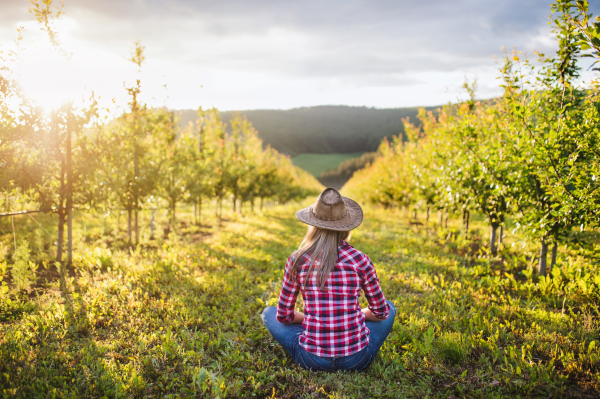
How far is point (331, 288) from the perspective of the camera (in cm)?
294

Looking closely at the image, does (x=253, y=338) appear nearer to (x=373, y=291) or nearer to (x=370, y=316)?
(x=370, y=316)

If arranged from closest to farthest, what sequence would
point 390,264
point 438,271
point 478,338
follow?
point 478,338
point 438,271
point 390,264

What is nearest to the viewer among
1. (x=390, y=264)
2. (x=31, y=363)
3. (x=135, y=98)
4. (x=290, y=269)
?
(x=290, y=269)

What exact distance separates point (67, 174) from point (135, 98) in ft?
10.2

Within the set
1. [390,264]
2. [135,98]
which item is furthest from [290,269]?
[135,98]

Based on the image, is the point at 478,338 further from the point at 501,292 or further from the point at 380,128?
the point at 380,128

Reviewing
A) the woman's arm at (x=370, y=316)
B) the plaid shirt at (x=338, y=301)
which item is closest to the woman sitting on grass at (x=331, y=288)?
the plaid shirt at (x=338, y=301)

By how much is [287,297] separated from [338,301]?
542 mm

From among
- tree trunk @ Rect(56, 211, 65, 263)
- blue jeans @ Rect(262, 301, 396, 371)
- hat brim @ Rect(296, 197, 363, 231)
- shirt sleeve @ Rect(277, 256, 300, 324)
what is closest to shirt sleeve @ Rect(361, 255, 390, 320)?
blue jeans @ Rect(262, 301, 396, 371)

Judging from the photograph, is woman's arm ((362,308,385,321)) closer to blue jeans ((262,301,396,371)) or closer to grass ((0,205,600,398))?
blue jeans ((262,301,396,371))

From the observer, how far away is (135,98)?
8.59 m

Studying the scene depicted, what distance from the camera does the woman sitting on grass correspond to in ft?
9.65

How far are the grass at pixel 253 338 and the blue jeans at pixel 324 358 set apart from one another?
0.13 meters

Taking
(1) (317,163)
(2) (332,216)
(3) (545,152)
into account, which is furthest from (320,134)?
(2) (332,216)
